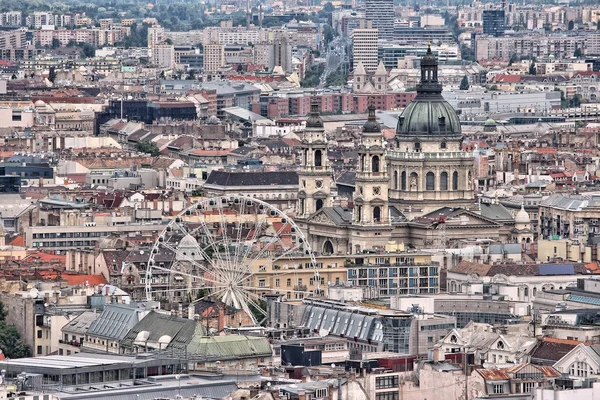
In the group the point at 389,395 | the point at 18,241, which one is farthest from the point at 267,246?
the point at 389,395

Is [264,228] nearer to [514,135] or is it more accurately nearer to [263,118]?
[514,135]

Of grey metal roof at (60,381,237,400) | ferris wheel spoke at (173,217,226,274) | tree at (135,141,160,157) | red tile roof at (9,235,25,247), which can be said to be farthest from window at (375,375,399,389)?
tree at (135,141,160,157)

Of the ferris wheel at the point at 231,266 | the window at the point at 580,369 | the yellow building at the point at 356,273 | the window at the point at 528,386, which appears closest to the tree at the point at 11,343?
the ferris wheel at the point at 231,266

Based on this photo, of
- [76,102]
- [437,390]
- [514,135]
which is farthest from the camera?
[76,102]

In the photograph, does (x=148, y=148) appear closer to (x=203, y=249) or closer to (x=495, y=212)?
(x=495, y=212)

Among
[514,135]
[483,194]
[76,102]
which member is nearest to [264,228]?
[483,194]

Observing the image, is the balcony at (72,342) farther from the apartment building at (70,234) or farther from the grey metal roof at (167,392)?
the apartment building at (70,234)
